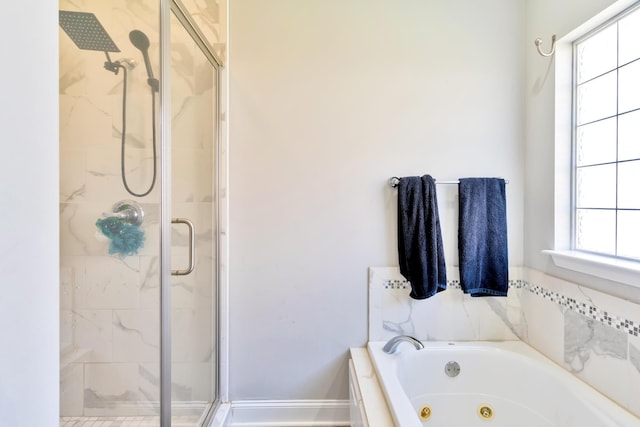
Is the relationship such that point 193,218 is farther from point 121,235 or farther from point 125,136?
point 125,136

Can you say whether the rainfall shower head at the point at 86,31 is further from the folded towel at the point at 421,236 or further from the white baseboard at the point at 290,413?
the white baseboard at the point at 290,413

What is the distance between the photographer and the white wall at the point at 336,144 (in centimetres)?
179

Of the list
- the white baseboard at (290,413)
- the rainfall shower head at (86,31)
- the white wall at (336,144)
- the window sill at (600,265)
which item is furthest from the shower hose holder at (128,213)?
the window sill at (600,265)

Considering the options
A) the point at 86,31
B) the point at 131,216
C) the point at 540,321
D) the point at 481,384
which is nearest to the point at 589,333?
the point at 540,321

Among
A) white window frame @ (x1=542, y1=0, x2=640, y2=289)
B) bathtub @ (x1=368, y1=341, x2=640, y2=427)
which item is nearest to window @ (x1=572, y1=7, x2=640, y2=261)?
white window frame @ (x1=542, y1=0, x2=640, y2=289)

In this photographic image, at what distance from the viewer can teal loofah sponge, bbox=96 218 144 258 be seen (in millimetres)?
1436

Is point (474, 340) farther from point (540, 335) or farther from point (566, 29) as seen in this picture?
point (566, 29)

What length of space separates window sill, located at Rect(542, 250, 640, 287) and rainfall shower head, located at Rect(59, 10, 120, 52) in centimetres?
228

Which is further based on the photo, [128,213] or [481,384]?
[481,384]

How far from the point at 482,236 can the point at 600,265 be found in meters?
0.55

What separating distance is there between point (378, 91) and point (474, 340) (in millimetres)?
1596

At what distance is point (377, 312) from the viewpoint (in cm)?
182
